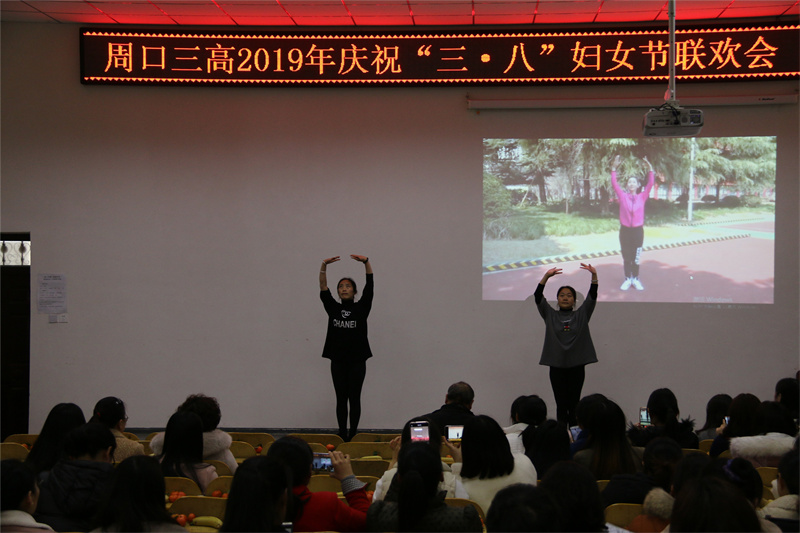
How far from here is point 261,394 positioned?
686 centimetres

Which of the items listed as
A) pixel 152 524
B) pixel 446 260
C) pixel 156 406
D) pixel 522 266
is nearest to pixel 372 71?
pixel 446 260

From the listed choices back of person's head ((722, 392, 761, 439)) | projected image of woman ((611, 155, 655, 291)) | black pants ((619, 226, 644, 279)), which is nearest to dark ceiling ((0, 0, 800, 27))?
projected image of woman ((611, 155, 655, 291))

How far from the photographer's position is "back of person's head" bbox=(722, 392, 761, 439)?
3.85 m

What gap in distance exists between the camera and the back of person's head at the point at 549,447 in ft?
Answer: 11.4

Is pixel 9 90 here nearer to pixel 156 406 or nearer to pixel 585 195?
pixel 156 406

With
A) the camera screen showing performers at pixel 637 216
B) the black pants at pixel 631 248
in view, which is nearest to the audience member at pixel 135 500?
the camera screen showing performers at pixel 637 216

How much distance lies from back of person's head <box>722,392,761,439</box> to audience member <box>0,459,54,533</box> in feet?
10.9

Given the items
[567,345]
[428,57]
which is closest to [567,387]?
[567,345]

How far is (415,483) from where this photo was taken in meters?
2.39

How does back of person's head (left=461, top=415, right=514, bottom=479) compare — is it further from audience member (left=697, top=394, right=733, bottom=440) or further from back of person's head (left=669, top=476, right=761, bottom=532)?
audience member (left=697, top=394, right=733, bottom=440)

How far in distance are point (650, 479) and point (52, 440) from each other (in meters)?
2.79

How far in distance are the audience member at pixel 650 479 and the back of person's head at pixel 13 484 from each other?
2.17 meters

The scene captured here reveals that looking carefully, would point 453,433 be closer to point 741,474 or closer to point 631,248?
point 741,474

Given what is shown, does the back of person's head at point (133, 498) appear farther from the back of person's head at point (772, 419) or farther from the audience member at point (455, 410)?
the back of person's head at point (772, 419)
